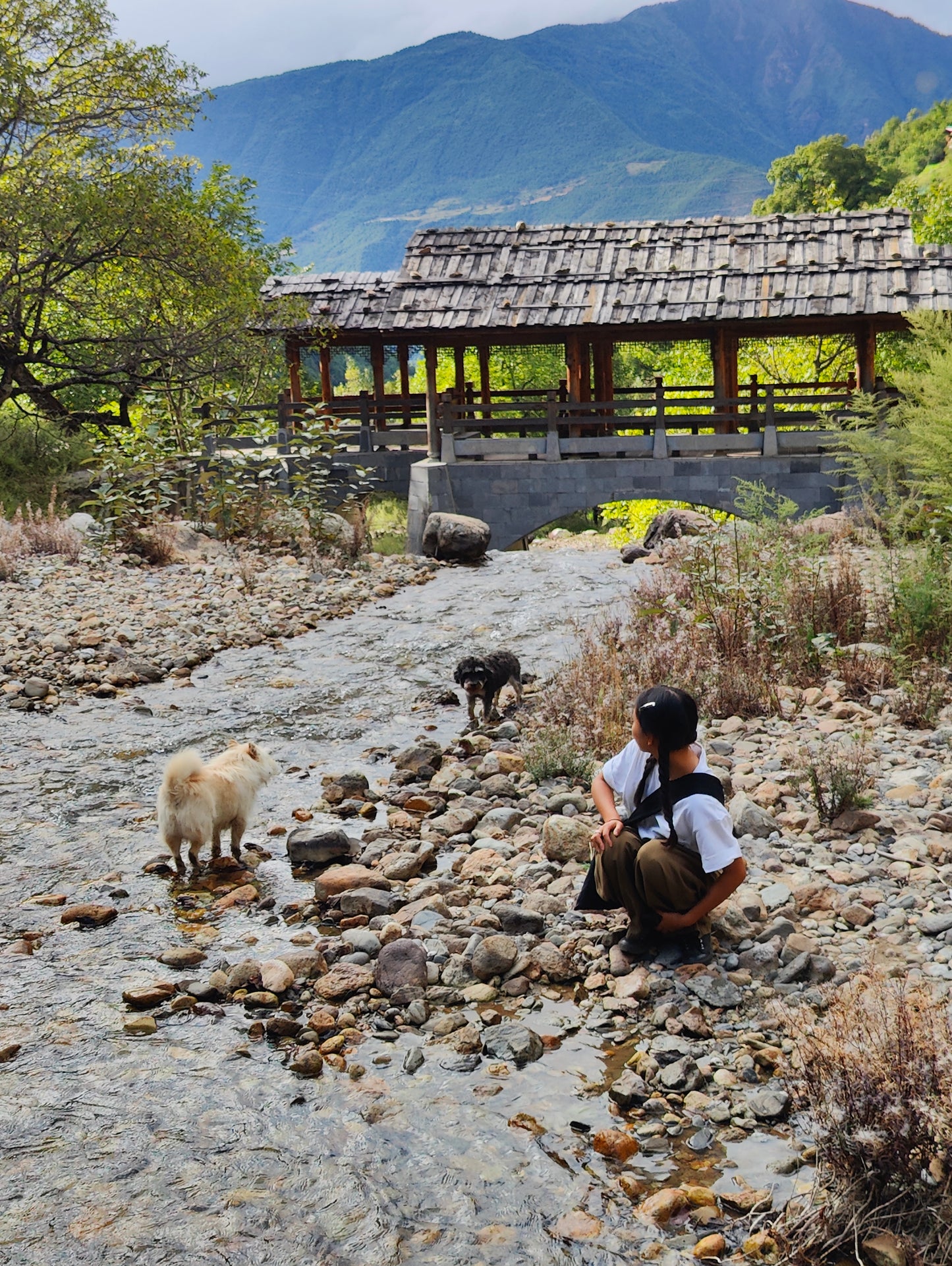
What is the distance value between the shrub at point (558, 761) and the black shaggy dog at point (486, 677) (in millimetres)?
1233

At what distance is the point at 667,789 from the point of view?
13.8 ft

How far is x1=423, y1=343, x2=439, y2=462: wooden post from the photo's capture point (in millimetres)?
19812

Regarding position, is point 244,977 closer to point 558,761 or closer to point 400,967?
point 400,967

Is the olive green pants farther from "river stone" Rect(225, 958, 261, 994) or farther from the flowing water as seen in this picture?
"river stone" Rect(225, 958, 261, 994)

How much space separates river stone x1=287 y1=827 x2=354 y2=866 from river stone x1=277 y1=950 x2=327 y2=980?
3.47ft

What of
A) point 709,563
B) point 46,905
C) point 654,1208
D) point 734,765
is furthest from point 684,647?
point 654,1208

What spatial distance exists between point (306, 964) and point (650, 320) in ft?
49.6

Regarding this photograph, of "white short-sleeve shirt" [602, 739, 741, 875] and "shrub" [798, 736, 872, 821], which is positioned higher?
"white short-sleeve shirt" [602, 739, 741, 875]

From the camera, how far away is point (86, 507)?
17.2 meters

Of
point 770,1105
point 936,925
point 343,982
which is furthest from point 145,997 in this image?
point 936,925

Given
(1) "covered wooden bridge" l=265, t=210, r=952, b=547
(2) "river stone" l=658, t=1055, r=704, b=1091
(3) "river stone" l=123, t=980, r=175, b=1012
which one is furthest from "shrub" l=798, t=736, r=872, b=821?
(1) "covered wooden bridge" l=265, t=210, r=952, b=547

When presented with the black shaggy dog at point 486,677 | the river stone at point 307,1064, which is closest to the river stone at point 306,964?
the river stone at point 307,1064

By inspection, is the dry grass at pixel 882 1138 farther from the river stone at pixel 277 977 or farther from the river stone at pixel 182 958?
the river stone at pixel 182 958

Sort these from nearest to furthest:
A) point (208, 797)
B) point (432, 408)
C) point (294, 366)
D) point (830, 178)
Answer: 1. point (208, 797)
2. point (432, 408)
3. point (294, 366)
4. point (830, 178)
